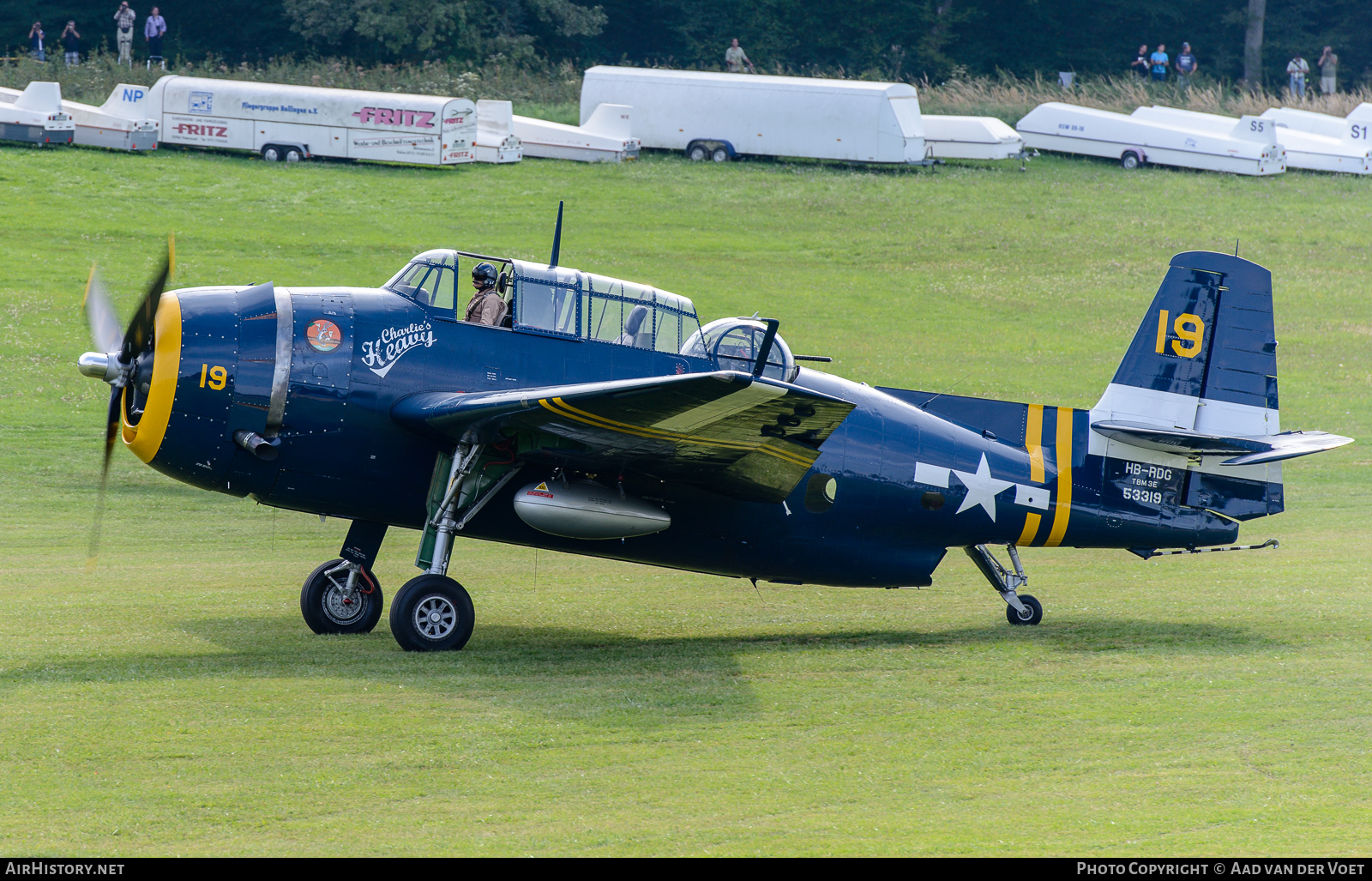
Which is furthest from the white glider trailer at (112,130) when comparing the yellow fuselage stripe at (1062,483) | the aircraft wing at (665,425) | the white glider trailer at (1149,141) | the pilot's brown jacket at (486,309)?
the yellow fuselage stripe at (1062,483)

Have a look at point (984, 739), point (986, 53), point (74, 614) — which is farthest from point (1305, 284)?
point (986, 53)

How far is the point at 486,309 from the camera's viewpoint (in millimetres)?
12859

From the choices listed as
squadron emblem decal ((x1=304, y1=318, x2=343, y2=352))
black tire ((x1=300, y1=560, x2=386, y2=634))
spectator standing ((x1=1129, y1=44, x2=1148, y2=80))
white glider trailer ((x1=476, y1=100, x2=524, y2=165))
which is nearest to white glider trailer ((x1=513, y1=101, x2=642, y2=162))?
white glider trailer ((x1=476, y1=100, x2=524, y2=165))

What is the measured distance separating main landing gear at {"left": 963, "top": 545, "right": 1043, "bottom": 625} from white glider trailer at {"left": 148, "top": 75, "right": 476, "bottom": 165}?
30.6 m

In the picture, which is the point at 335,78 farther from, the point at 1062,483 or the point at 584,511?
the point at 584,511

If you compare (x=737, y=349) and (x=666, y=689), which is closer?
(x=666, y=689)

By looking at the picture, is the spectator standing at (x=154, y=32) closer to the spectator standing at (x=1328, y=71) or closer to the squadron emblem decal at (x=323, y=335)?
the squadron emblem decal at (x=323, y=335)

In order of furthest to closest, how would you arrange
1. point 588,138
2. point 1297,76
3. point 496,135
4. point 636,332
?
point 1297,76, point 588,138, point 496,135, point 636,332

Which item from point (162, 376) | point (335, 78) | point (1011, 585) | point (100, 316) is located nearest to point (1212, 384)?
point (1011, 585)

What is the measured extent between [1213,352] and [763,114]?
32.5 metres

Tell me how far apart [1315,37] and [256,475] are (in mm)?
73984

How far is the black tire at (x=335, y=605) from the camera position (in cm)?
1325

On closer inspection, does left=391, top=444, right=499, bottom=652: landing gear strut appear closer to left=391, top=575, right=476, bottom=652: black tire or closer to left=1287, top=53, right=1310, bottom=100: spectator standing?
left=391, top=575, right=476, bottom=652: black tire

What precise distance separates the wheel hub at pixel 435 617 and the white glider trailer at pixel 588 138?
33709 millimetres
